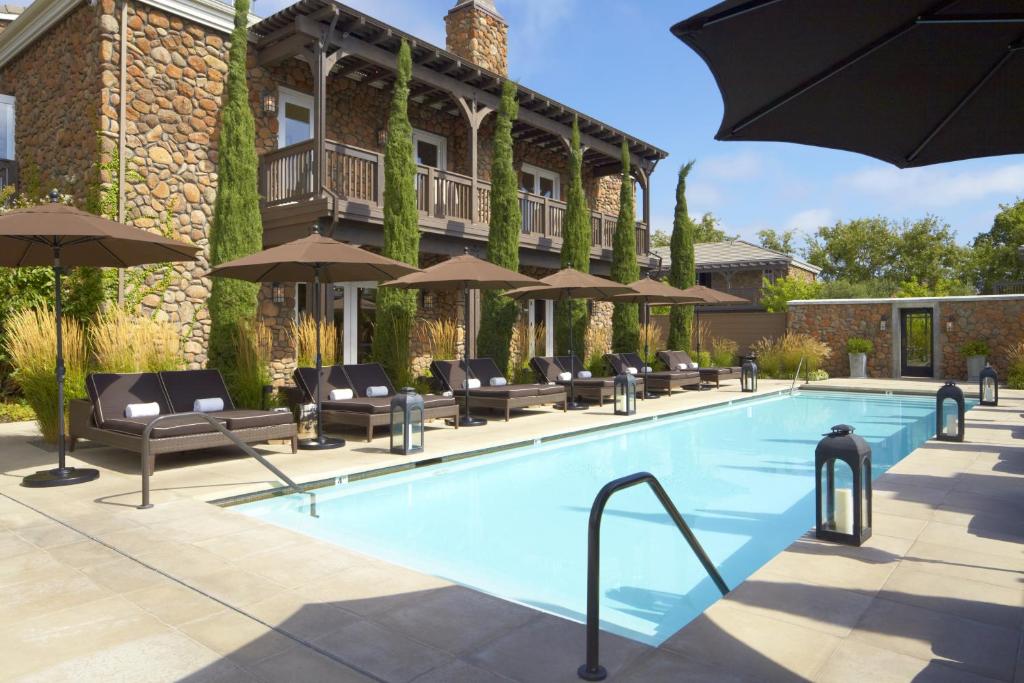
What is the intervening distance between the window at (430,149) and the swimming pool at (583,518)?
8.49 metres

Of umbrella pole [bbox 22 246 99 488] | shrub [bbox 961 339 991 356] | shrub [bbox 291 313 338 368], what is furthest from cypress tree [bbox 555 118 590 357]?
umbrella pole [bbox 22 246 99 488]

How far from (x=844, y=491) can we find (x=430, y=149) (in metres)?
12.9

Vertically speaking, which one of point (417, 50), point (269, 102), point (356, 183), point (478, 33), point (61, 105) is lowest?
point (356, 183)

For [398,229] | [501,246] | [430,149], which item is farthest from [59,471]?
[430,149]

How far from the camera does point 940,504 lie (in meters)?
4.89

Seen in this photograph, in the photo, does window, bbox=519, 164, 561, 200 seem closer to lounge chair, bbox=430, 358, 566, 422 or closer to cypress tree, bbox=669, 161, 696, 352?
cypress tree, bbox=669, 161, 696, 352

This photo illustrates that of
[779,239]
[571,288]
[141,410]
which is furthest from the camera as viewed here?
[779,239]

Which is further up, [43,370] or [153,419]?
[43,370]

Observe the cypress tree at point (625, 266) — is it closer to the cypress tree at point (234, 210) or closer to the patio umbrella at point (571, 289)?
the patio umbrella at point (571, 289)

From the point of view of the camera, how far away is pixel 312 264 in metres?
7.66

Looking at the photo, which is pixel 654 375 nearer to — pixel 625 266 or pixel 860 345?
pixel 625 266

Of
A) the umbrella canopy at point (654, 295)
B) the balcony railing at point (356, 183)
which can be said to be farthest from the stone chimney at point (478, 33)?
the umbrella canopy at point (654, 295)

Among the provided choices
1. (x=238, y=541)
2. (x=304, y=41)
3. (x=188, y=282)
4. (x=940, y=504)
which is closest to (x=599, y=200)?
(x=304, y=41)

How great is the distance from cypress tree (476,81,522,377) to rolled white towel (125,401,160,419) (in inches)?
286
